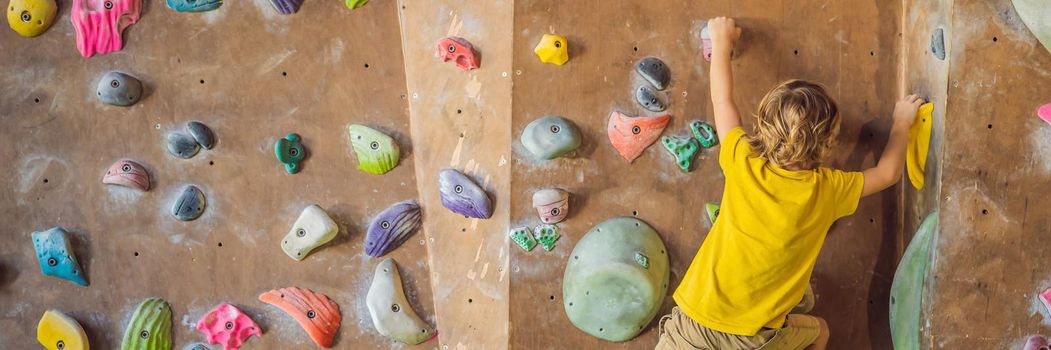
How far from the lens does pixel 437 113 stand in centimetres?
218

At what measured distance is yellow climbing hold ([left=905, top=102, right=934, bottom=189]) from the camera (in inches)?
79.7

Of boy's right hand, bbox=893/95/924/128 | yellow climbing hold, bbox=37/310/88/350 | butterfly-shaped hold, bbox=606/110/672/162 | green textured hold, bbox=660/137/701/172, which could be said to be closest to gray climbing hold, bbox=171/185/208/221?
yellow climbing hold, bbox=37/310/88/350

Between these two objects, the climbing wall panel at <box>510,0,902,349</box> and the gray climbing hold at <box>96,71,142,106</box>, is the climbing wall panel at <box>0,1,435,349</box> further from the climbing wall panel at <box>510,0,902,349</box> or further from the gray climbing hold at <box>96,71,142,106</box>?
the climbing wall panel at <box>510,0,902,349</box>

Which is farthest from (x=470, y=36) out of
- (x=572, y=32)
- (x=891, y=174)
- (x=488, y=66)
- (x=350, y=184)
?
(x=891, y=174)

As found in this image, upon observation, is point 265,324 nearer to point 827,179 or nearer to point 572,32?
point 572,32

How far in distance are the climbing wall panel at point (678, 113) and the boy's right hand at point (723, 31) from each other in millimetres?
49

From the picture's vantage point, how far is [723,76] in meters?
2.00

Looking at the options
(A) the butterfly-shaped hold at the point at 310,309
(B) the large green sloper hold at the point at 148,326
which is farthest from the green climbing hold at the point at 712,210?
(B) the large green sloper hold at the point at 148,326

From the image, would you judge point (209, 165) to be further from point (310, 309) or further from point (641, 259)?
point (641, 259)

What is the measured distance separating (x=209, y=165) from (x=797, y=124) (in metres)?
1.38

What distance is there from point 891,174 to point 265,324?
151cm

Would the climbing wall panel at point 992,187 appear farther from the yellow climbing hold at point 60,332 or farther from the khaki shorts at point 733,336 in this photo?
the yellow climbing hold at point 60,332

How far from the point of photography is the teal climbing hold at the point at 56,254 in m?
2.21

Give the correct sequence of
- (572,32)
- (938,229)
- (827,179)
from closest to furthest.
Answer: (827,179)
(938,229)
(572,32)
